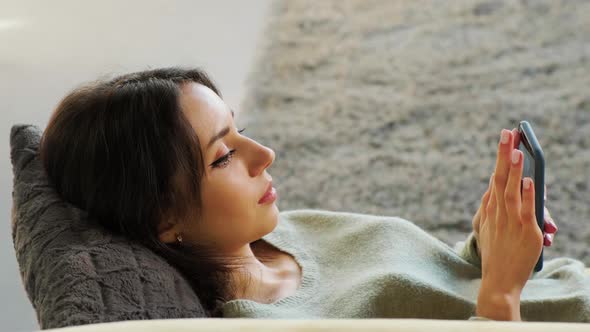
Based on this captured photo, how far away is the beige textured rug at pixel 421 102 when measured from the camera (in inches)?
72.4

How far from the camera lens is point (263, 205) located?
1.07m

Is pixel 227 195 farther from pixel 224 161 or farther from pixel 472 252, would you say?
pixel 472 252

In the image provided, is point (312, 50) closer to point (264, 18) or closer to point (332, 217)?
point (264, 18)

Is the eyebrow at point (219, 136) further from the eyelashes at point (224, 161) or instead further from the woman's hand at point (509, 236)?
the woman's hand at point (509, 236)

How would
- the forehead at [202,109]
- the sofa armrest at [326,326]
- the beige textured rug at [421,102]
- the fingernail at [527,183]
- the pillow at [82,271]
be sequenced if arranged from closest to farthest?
the sofa armrest at [326,326]
the pillow at [82,271]
the fingernail at [527,183]
the forehead at [202,109]
the beige textured rug at [421,102]

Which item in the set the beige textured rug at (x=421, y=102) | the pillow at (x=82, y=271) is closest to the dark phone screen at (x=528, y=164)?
the pillow at (x=82, y=271)

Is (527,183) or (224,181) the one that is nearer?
(527,183)

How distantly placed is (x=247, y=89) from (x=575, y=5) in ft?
3.29

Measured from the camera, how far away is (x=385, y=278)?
1.06 meters

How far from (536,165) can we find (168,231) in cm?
44

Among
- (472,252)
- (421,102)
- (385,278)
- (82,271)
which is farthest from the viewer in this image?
(421,102)

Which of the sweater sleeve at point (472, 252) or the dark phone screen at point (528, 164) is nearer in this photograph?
the dark phone screen at point (528, 164)

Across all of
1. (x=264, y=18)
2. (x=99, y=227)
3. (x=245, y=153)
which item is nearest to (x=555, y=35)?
(x=264, y=18)

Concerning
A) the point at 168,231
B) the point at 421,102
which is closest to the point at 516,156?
the point at 168,231
